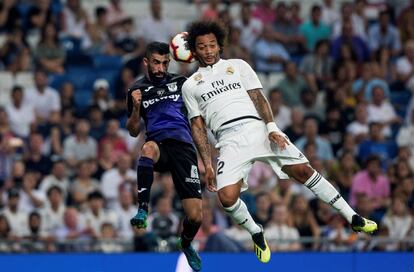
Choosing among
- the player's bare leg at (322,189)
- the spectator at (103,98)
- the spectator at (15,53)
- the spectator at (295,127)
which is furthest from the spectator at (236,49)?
the player's bare leg at (322,189)

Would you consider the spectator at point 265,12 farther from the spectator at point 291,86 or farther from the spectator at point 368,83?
the spectator at point 368,83

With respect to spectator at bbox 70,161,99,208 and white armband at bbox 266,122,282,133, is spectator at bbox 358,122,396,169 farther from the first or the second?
white armband at bbox 266,122,282,133

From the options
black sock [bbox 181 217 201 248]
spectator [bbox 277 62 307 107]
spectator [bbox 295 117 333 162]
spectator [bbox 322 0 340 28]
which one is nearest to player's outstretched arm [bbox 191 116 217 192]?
black sock [bbox 181 217 201 248]

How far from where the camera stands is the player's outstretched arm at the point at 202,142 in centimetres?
1241

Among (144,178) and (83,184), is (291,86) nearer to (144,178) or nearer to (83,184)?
(83,184)

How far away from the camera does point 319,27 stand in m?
22.0

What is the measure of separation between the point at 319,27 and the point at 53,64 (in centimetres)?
482

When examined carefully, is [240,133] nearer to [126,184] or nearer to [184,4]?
[126,184]

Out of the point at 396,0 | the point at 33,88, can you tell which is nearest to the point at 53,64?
the point at 33,88

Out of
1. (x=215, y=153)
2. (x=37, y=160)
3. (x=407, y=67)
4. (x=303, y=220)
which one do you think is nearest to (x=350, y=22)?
(x=407, y=67)

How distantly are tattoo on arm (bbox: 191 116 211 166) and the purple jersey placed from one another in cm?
41

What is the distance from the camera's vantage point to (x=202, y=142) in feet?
41.3

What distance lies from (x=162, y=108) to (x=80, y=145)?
19.2ft

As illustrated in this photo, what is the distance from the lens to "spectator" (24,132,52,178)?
18.1 m
